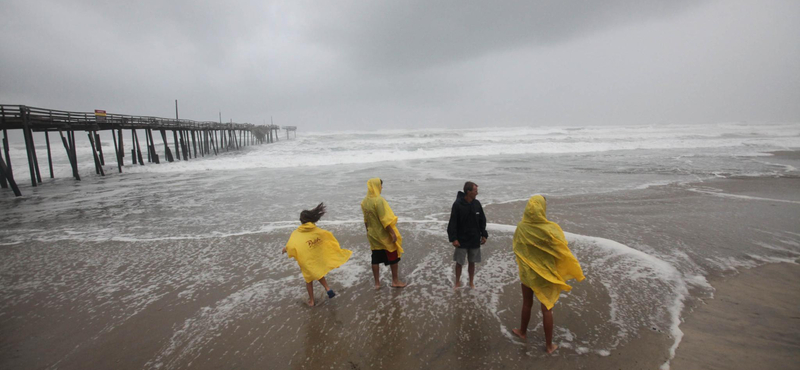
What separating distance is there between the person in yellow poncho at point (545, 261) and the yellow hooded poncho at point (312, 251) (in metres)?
2.21

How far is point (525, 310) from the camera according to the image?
3.24 m

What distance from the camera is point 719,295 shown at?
405cm

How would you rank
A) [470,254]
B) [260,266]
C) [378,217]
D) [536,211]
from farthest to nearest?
[260,266]
[470,254]
[378,217]
[536,211]

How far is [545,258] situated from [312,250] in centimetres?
261

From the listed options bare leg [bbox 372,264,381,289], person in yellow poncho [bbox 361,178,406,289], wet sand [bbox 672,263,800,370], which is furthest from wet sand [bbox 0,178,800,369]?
person in yellow poncho [bbox 361,178,406,289]

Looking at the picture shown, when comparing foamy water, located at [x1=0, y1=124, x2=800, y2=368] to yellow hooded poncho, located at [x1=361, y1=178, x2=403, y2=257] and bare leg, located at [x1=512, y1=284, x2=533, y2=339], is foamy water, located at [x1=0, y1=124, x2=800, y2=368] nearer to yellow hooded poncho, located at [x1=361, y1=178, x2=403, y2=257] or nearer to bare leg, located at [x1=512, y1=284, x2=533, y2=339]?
bare leg, located at [x1=512, y1=284, x2=533, y2=339]

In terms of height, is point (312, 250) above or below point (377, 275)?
above

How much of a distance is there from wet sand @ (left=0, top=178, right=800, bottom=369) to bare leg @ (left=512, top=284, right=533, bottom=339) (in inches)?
4.2

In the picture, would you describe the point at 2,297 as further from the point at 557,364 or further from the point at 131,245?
the point at 557,364

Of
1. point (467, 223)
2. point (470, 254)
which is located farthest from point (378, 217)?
point (470, 254)

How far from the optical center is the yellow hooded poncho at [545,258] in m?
2.95

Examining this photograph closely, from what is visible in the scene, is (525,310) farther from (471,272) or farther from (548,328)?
(471,272)

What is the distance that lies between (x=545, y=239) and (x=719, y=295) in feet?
9.81

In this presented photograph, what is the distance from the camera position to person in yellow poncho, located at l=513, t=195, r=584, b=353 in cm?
296
